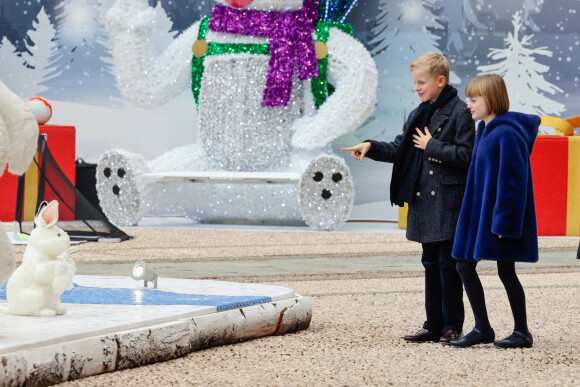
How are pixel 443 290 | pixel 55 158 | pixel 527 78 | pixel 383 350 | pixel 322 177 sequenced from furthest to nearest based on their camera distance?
pixel 527 78, pixel 55 158, pixel 322 177, pixel 443 290, pixel 383 350

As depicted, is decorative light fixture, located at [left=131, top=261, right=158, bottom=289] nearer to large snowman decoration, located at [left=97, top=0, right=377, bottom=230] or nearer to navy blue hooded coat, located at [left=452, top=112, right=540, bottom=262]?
navy blue hooded coat, located at [left=452, top=112, right=540, bottom=262]

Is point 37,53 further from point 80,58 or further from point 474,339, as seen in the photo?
point 474,339

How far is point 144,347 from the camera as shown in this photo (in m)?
2.13

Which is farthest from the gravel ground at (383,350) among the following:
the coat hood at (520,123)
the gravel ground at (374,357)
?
the coat hood at (520,123)

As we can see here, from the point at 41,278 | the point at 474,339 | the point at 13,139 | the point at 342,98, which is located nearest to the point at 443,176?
the point at 474,339

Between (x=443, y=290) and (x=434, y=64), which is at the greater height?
(x=434, y=64)

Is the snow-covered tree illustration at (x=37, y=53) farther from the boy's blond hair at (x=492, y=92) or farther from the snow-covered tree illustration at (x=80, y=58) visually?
the boy's blond hair at (x=492, y=92)

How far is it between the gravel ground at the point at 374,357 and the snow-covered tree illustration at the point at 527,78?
14.3ft

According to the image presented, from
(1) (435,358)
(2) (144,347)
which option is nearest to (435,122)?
(1) (435,358)

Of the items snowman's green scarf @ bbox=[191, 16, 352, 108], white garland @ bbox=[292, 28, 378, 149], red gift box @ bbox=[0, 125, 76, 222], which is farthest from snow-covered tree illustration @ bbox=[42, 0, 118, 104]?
white garland @ bbox=[292, 28, 378, 149]

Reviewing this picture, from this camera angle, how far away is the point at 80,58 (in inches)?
323

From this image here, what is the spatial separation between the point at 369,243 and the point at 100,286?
9.96 feet

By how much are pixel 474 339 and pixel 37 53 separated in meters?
6.67

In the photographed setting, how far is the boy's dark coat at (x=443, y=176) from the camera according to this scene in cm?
266
